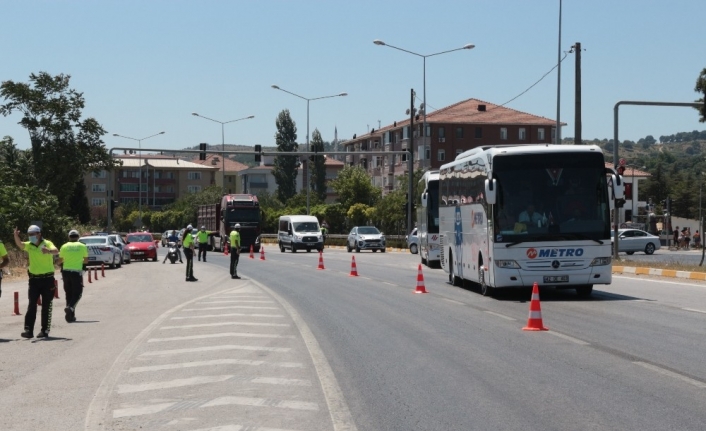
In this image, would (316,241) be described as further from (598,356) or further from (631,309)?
(598,356)

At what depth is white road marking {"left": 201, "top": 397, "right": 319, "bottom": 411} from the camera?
9758mm

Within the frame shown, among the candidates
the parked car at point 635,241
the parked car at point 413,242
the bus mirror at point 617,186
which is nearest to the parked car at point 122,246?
the parked car at point 413,242

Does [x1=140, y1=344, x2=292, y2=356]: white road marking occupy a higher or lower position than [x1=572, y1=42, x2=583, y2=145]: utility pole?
lower

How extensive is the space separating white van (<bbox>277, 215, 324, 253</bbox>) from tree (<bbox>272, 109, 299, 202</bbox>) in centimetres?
6020

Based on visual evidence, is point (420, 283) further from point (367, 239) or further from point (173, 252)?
point (367, 239)

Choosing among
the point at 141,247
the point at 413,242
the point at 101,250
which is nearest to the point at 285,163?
the point at 413,242

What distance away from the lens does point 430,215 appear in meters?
40.8

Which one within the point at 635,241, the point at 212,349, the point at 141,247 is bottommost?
the point at 212,349

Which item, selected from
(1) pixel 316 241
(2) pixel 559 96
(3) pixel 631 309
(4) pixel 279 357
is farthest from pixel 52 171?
(4) pixel 279 357

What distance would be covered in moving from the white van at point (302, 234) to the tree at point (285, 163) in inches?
2370

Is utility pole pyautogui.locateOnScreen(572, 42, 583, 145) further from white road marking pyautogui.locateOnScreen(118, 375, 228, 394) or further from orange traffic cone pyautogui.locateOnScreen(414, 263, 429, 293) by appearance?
white road marking pyautogui.locateOnScreen(118, 375, 228, 394)

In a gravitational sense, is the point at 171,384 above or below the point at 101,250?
below

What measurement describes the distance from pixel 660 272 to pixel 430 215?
9.40m

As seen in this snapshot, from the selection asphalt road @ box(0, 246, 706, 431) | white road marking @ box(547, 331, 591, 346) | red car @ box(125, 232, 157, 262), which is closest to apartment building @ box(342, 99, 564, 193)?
red car @ box(125, 232, 157, 262)
